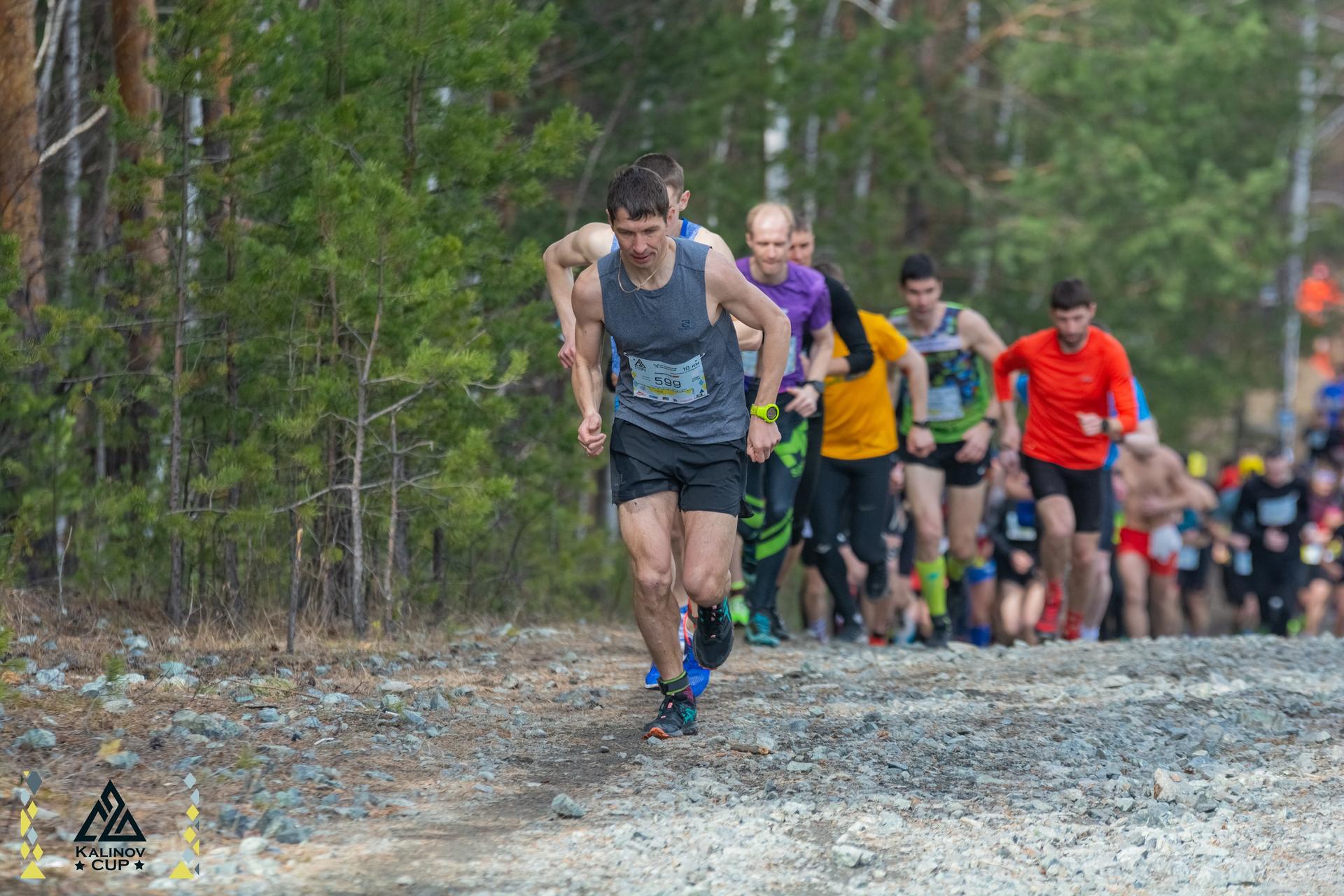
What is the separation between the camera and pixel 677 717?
6.81m

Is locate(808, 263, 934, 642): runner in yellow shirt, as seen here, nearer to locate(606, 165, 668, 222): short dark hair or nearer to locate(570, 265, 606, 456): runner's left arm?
locate(570, 265, 606, 456): runner's left arm

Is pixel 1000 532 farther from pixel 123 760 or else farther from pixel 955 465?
pixel 123 760

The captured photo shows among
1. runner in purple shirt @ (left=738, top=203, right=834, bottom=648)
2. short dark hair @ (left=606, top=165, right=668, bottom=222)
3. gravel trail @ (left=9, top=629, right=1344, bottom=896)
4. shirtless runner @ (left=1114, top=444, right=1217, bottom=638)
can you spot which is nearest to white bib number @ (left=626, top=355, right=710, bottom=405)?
short dark hair @ (left=606, top=165, right=668, bottom=222)

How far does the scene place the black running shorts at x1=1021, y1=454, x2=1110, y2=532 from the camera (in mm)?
11016

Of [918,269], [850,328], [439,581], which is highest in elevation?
[918,269]

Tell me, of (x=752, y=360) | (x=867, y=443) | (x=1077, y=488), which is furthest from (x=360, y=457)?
(x=1077, y=488)

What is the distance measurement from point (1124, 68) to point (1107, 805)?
78.8 feet

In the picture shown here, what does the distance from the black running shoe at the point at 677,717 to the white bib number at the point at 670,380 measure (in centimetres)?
117

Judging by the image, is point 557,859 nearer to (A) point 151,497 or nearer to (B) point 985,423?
(A) point 151,497

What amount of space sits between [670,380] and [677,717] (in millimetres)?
1321

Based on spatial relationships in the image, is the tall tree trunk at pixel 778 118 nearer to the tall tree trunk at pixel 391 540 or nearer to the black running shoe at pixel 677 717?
the tall tree trunk at pixel 391 540

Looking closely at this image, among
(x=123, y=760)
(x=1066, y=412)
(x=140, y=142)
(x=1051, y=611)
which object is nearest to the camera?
(x=123, y=760)

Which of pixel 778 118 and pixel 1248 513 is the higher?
pixel 778 118

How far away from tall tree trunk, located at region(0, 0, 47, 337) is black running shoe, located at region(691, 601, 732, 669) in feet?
15.8
